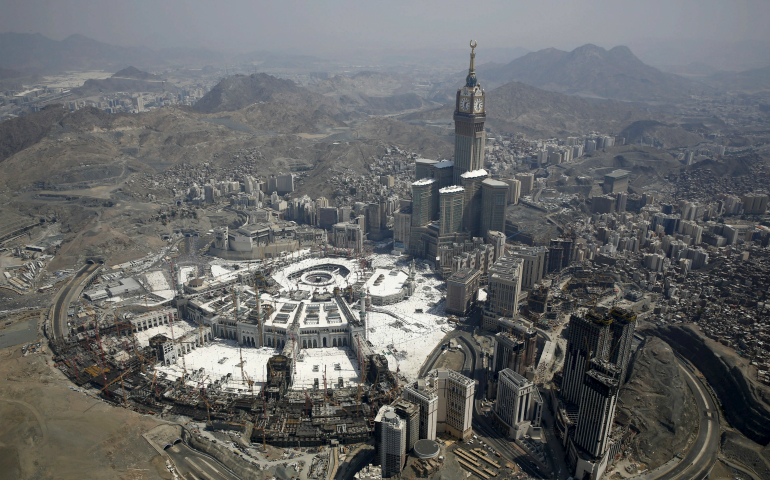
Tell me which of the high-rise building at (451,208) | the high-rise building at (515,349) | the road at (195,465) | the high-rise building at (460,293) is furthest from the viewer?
the high-rise building at (451,208)

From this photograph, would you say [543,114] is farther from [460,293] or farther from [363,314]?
[363,314]

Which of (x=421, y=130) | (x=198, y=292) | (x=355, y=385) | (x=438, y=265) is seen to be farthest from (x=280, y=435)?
(x=421, y=130)

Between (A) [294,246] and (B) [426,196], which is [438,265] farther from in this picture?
(A) [294,246]

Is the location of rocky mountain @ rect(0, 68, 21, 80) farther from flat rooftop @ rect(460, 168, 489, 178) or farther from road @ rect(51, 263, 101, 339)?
flat rooftop @ rect(460, 168, 489, 178)

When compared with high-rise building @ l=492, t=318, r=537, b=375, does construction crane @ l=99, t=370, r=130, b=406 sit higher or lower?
lower

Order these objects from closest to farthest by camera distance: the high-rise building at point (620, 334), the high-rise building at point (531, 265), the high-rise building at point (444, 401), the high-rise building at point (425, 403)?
Answer: the high-rise building at point (425, 403) → the high-rise building at point (444, 401) → the high-rise building at point (620, 334) → the high-rise building at point (531, 265)

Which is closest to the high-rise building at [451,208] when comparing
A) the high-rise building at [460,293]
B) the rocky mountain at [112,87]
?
the high-rise building at [460,293]

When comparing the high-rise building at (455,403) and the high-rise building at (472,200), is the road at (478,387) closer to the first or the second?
the high-rise building at (455,403)

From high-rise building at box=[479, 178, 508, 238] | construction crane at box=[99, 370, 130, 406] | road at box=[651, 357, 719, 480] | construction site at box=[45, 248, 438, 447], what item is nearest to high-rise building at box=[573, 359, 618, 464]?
road at box=[651, 357, 719, 480]
